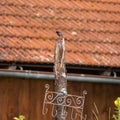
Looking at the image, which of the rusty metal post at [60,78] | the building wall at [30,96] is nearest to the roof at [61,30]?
the building wall at [30,96]

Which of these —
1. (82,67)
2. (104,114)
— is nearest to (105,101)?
(104,114)

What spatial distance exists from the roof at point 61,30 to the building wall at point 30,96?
1.40ft

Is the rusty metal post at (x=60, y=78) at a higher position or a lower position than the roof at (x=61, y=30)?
lower

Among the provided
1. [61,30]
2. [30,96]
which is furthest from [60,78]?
[61,30]

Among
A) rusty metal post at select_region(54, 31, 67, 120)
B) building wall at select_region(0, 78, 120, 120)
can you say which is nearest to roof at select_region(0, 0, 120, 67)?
building wall at select_region(0, 78, 120, 120)

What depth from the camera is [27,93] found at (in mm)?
8531

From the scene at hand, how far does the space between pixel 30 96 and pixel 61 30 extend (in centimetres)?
129

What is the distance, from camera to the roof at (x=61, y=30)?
8508mm

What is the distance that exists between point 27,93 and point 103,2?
2692mm

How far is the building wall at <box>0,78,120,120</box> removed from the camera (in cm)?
842

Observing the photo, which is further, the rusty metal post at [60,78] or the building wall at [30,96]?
the building wall at [30,96]

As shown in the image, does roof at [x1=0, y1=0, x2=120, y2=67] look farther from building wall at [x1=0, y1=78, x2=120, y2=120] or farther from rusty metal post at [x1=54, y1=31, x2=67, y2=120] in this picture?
rusty metal post at [x1=54, y1=31, x2=67, y2=120]

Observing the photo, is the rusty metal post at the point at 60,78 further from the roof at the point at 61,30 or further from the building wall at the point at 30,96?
the building wall at the point at 30,96

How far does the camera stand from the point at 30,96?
337 inches
